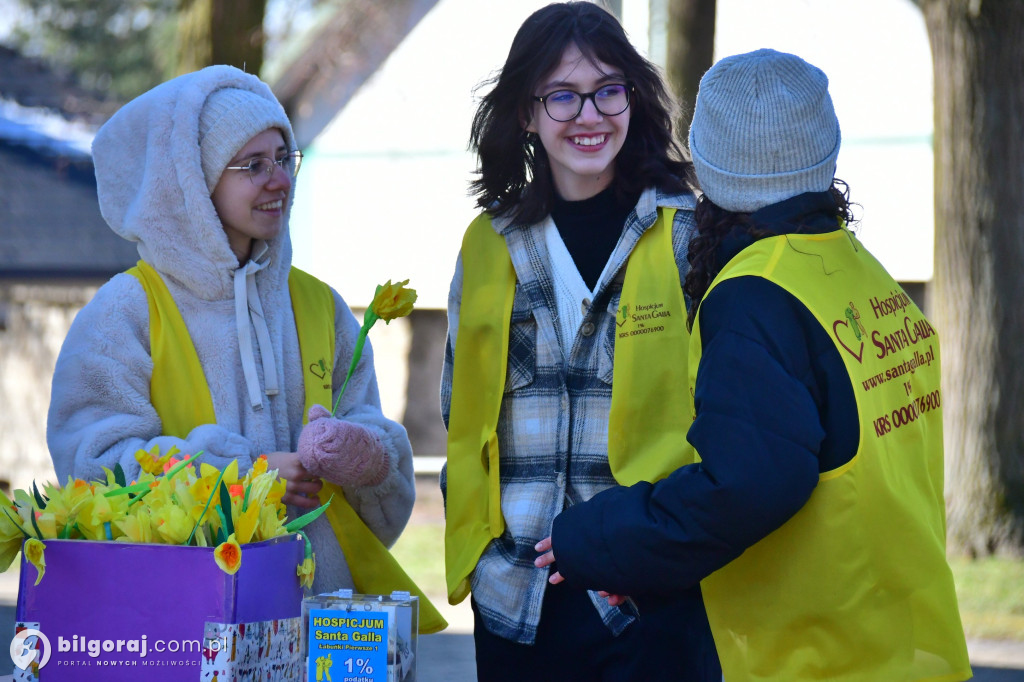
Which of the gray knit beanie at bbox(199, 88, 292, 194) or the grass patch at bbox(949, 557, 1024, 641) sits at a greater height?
the gray knit beanie at bbox(199, 88, 292, 194)

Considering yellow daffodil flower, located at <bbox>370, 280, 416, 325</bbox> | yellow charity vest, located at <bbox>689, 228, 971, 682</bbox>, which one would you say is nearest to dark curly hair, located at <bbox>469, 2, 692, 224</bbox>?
yellow daffodil flower, located at <bbox>370, 280, 416, 325</bbox>

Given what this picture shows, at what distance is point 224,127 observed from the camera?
2.60 m

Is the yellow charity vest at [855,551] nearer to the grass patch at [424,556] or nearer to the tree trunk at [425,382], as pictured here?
the grass patch at [424,556]

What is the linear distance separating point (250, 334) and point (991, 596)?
4.65 m

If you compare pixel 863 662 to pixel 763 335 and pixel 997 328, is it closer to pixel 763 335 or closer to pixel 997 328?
pixel 763 335

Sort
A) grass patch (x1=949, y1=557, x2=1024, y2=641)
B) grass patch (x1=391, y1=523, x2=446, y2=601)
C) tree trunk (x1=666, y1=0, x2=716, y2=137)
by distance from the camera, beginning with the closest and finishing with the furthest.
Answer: grass patch (x1=949, y1=557, x2=1024, y2=641)
tree trunk (x1=666, y1=0, x2=716, y2=137)
grass patch (x1=391, y1=523, x2=446, y2=601)

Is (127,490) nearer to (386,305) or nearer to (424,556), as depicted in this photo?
(386,305)

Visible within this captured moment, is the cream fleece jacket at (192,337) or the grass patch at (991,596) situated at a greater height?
the cream fleece jacket at (192,337)

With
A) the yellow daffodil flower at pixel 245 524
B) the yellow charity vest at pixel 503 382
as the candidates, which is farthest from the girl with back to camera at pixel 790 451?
the yellow daffodil flower at pixel 245 524

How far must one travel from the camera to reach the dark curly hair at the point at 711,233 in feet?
6.59

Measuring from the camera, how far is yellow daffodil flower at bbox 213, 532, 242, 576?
178 centimetres

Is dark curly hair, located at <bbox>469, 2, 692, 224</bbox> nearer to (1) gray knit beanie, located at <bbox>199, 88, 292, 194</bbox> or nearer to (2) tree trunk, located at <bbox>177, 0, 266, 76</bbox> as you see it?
(1) gray knit beanie, located at <bbox>199, 88, 292, 194</bbox>

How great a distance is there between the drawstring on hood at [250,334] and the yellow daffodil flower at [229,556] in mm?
809

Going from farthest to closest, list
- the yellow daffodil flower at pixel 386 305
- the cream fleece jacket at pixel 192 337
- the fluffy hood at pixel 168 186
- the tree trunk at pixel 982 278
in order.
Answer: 1. the tree trunk at pixel 982 278
2. the fluffy hood at pixel 168 186
3. the cream fleece jacket at pixel 192 337
4. the yellow daffodil flower at pixel 386 305
